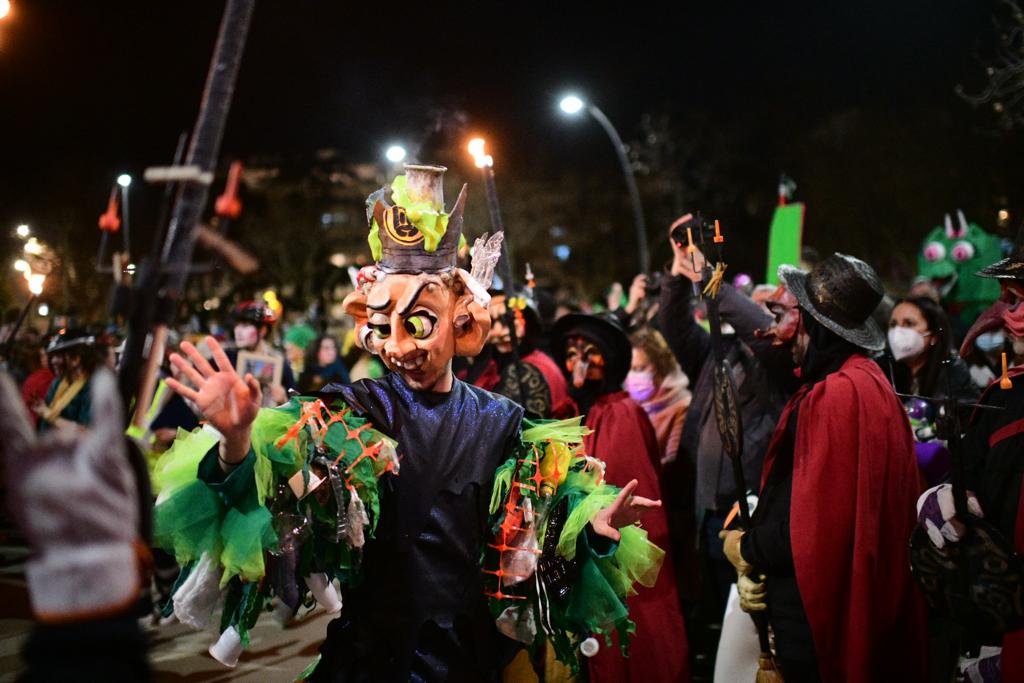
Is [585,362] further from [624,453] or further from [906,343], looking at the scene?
→ [906,343]

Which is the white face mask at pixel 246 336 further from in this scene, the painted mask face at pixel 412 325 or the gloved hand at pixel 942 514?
the gloved hand at pixel 942 514

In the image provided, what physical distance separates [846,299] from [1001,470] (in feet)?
3.78

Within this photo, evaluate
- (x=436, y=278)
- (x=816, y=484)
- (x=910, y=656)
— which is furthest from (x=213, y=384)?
(x=910, y=656)

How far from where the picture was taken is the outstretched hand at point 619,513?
3170 millimetres

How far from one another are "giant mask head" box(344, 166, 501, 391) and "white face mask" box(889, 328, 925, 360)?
3716mm

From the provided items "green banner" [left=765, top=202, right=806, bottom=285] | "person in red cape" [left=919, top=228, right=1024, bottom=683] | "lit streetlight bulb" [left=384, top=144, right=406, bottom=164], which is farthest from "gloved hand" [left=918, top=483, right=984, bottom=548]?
"lit streetlight bulb" [left=384, top=144, right=406, bottom=164]

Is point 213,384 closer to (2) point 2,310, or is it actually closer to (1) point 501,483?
(1) point 501,483

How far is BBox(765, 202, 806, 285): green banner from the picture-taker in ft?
25.0

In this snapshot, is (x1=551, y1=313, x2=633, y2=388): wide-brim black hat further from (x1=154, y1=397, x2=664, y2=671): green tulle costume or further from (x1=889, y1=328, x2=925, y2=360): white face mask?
(x1=154, y1=397, x2=664, y2=671): green tulle costume

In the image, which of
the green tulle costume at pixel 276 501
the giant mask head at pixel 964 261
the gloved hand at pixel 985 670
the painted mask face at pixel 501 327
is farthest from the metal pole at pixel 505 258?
the giant mask head at pixel 964 261

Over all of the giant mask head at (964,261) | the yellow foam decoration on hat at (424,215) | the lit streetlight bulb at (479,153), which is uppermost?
the lit streetlight bulb at (479,153)

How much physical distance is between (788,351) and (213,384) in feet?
12.3

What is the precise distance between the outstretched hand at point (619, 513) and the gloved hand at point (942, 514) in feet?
3.63

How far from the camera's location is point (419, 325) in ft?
10.4
